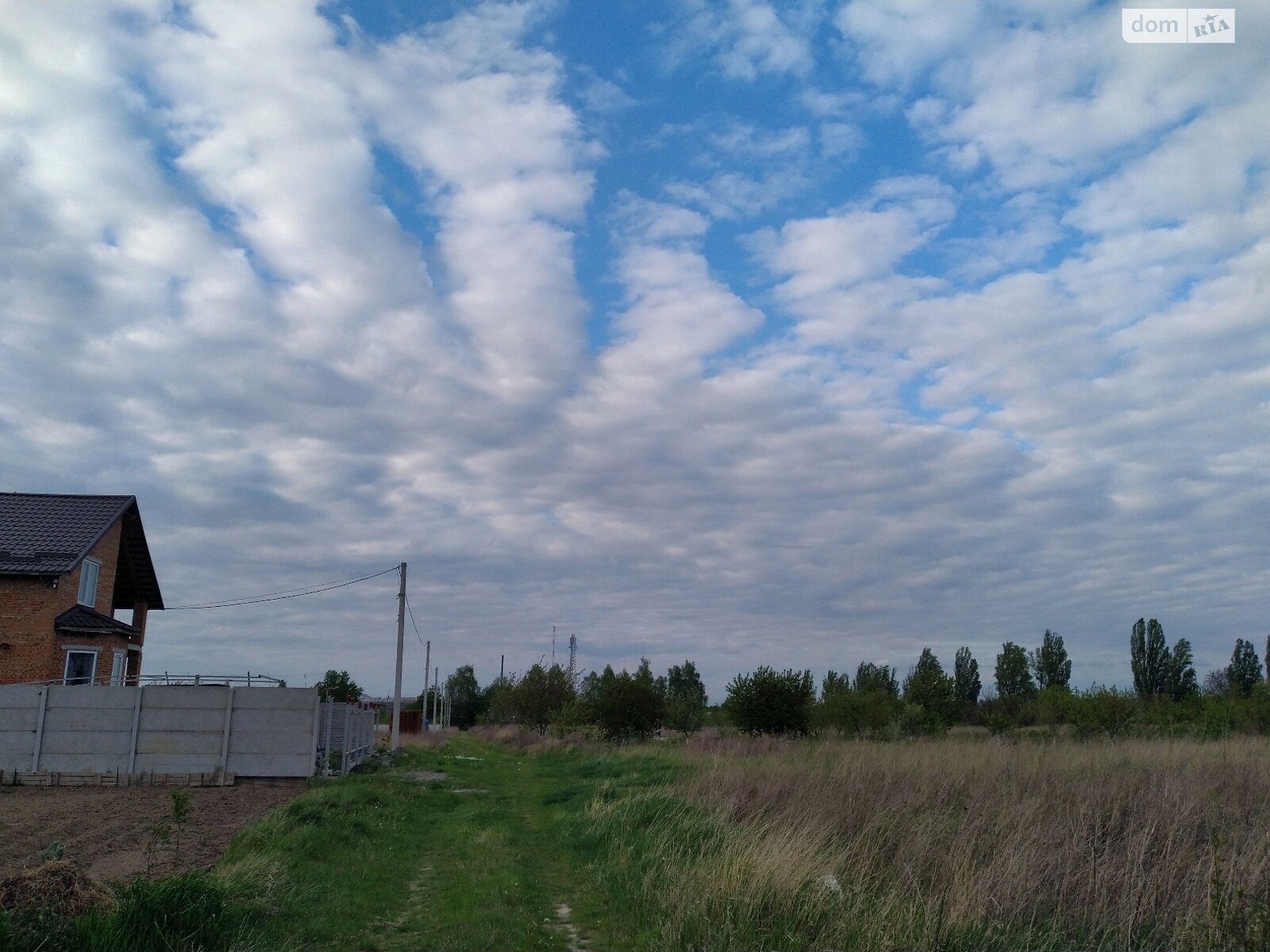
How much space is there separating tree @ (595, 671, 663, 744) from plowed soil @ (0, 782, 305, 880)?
1938cm

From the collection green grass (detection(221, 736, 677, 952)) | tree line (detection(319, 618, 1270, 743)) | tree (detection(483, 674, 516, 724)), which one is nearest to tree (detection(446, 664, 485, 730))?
tree (detection(483, 674, 516, 724))

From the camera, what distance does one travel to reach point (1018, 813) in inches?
415

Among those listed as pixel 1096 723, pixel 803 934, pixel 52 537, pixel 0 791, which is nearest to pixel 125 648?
pixel 52 537

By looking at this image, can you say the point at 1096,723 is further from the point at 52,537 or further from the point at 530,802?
the point at 52,537

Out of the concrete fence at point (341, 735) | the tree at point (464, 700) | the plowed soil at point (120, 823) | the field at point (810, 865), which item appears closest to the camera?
the field at point (810, 865)

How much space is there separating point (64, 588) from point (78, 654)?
2.72 metres

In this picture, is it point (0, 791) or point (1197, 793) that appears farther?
point (0, 791)

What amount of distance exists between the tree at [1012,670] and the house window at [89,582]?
67042mm

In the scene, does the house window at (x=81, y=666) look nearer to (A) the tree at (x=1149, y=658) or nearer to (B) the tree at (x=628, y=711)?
(B) the tree at (x=628, y=711)

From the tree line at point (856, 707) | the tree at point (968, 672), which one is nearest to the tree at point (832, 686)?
the tree line at point (856, 707)

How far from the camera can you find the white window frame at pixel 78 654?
95.0ft

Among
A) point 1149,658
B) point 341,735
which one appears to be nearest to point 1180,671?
point 1149,658

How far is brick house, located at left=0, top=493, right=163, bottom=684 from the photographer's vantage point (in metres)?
27.9

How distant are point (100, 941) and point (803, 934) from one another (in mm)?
5357
